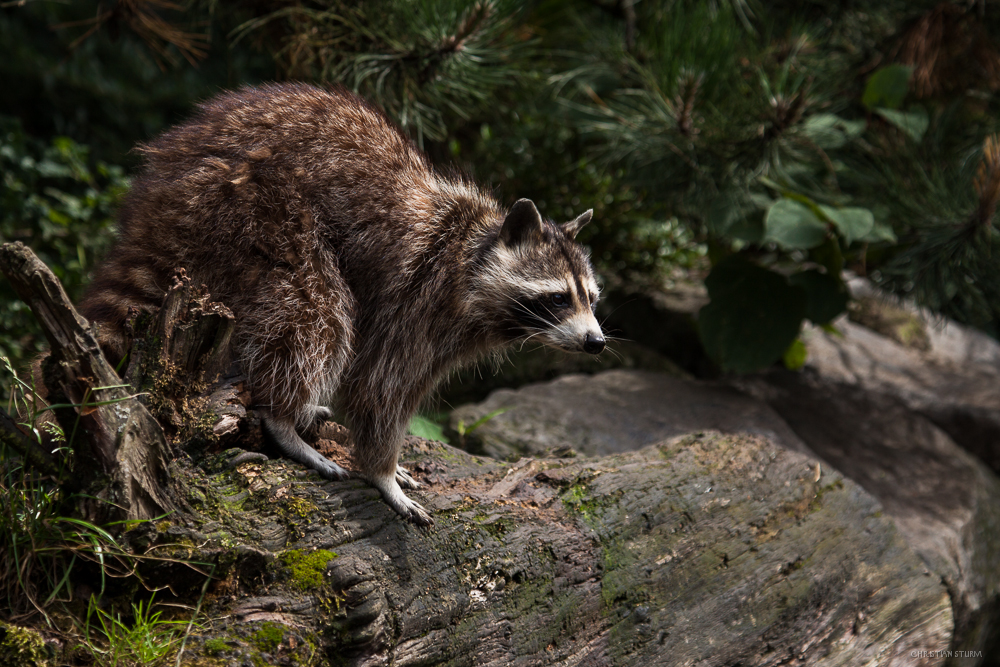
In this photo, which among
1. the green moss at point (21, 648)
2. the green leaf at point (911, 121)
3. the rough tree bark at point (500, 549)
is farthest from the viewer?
the green leaf at point (911, 121)

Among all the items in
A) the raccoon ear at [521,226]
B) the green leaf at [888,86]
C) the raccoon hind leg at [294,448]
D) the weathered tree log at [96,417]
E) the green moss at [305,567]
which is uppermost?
the green leaf at [888,86]

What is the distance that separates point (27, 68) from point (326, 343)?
5.88 metres

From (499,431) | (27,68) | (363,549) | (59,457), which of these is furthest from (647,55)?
(27,68)

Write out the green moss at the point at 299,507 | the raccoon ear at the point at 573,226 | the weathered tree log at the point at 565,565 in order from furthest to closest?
the raccoon ear at the point at 573,226 < the green moss at the point at 299,507 < the weathered tree log at the point at 565,565

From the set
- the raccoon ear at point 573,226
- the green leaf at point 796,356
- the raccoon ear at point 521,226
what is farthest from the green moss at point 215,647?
the green leaf at point 796,356

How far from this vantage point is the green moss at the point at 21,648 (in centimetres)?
204

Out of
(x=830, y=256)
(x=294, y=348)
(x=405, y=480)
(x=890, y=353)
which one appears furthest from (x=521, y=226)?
(x=890, y=353)

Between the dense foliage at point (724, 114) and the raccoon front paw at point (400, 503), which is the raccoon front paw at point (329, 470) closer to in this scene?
the raccoon front paw at point (400, 503)

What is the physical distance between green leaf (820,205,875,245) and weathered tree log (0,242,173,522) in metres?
3.73

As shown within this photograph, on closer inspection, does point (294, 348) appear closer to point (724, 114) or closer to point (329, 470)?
point (329, 470)

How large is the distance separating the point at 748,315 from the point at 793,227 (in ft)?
2.51

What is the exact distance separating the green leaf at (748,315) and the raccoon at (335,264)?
2039 mm

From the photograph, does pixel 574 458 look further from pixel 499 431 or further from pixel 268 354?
pixel 268 354

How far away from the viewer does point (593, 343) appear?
9.90 ft
